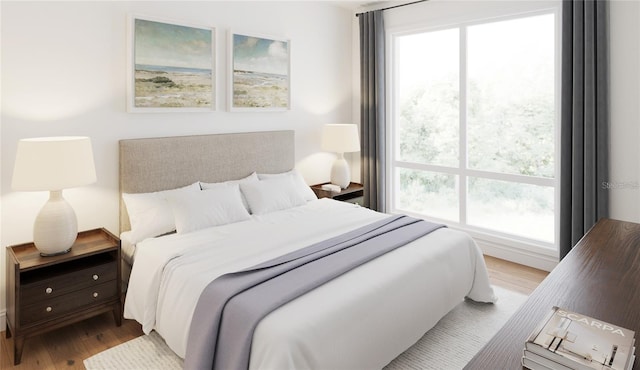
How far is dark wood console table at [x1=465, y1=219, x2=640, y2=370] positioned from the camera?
3.75 feet

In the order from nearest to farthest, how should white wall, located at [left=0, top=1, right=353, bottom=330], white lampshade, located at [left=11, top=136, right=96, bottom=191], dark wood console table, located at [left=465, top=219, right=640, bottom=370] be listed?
dark wood console table, located at [left=465, top=219, right=640, bottom=370]
white lampshade, located at [left=11, top=136, right=96, bottom=191]
white wall, located at [left=0, top=1, right=353, bottom=330]

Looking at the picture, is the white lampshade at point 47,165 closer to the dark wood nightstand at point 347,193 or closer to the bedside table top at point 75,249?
the bedside table top at point 75,249

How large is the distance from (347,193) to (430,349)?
2.29 metres

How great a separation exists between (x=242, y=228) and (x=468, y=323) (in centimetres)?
171

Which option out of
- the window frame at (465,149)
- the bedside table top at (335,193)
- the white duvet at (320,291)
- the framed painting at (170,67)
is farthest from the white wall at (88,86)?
the window frame at (465,149)

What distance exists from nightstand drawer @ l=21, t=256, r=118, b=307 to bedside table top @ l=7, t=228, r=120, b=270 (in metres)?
0.09

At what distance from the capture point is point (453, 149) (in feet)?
14.1

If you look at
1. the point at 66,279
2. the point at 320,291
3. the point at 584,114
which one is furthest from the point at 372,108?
the point at 66,279

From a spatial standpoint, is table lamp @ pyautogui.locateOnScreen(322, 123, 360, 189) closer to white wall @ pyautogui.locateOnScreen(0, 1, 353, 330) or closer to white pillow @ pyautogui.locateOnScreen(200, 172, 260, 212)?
white wall @ pyautogui.locateOnScreen(0, 1, 353, 330)

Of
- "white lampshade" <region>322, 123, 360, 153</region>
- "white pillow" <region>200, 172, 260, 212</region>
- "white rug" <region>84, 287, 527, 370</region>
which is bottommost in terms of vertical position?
"white rug" <region>84, 287, 527, 370</region>

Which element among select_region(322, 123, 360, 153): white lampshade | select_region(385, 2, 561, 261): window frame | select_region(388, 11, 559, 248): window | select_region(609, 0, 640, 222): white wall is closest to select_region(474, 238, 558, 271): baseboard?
select_region(385, 2, 561, 261): window frame

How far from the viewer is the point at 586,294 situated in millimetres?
1459

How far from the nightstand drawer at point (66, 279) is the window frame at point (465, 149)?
3.17 m

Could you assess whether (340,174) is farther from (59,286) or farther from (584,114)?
(59,286)
